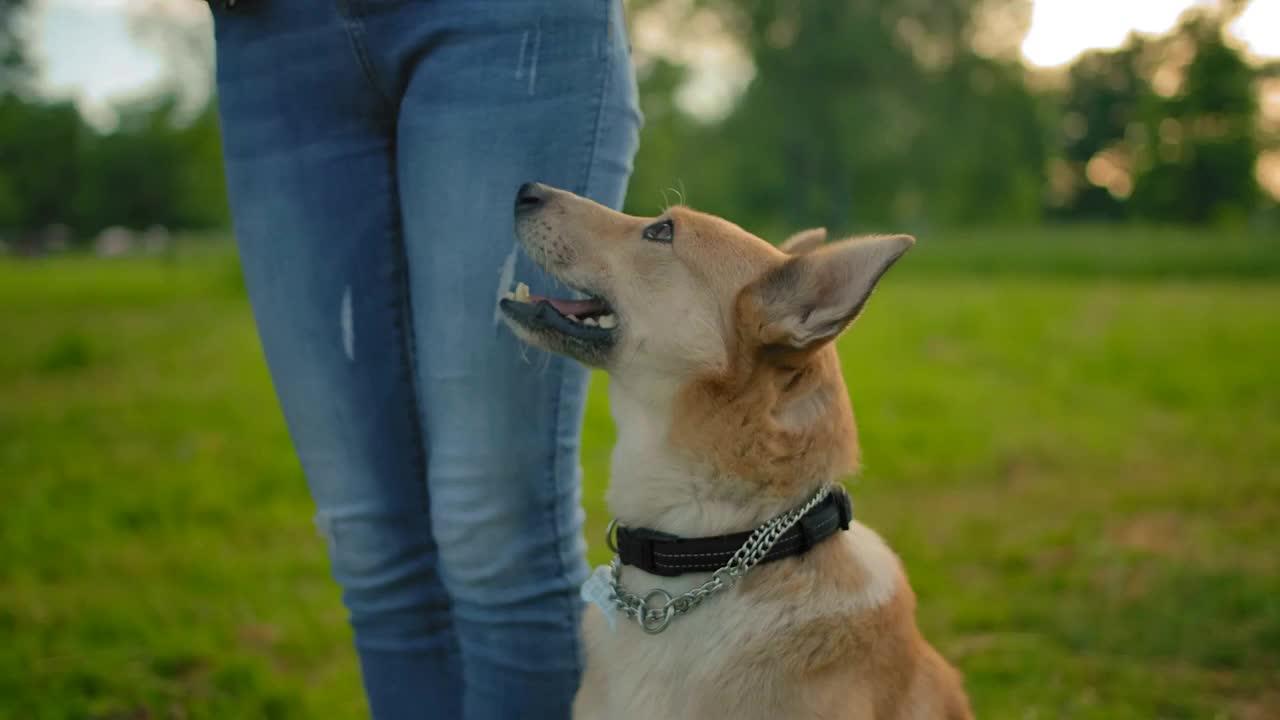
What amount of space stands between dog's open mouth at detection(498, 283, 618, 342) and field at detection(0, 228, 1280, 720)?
1795 millimetres

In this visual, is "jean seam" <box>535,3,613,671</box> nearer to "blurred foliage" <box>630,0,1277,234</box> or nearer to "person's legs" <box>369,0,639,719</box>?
"person's legs" <box>369,0,639,719</box>

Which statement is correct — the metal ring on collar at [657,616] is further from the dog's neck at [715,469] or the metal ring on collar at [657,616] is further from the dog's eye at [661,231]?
the dog's eye at [661,231]

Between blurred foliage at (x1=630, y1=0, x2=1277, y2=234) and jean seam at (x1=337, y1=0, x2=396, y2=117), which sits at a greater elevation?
jean seam at (x1=337, y1=0, x2=396, y2=117)

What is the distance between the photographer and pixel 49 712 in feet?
10.5

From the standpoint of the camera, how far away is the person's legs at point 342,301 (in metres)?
2.01

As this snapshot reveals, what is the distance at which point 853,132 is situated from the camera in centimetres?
3575

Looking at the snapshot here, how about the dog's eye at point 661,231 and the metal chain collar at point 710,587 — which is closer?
the metal chain collar at point 710,587

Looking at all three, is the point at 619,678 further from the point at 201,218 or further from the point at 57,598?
the point at 201,218

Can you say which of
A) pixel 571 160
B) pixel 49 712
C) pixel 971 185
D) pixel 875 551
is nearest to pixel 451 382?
pixel 571 160

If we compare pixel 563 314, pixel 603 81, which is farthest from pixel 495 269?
pixel 603 81

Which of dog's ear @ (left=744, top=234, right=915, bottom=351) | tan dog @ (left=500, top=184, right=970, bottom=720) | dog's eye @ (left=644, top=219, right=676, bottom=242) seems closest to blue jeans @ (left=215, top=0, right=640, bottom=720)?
tan dog @ (left=500, top=184, right=970, bottom=720)

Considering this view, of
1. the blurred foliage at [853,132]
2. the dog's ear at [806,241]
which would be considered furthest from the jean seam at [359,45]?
the blurred foliage at [853,132]

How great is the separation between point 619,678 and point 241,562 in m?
3.29

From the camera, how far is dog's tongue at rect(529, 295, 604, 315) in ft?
7.43
